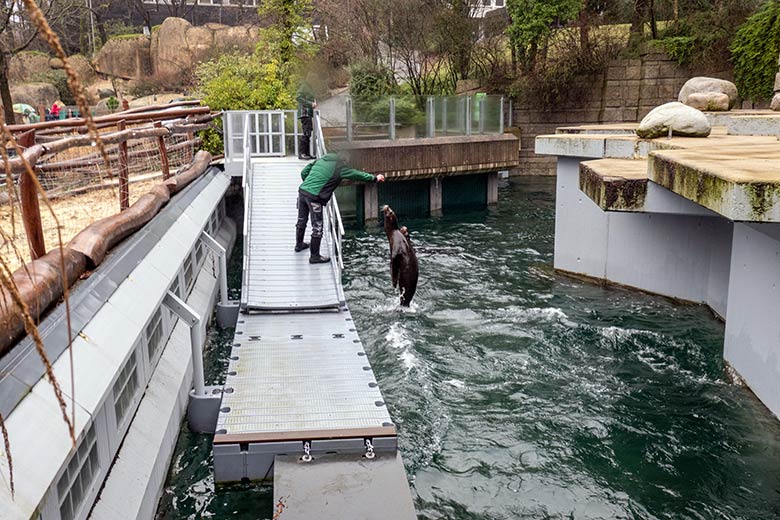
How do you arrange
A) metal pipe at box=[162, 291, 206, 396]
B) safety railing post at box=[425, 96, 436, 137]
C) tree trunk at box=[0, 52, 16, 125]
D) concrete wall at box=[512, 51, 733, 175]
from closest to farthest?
1. metal pipe at box=[162, 291, 206, 396]
2. tree trunk at box=[0, 52, 16, 125]
3. safety railing post at box=[425, 96, 436, 137]
4. concrete wall at box=[512, 51, 733, 175]

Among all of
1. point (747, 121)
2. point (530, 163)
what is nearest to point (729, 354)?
point (747, 121)

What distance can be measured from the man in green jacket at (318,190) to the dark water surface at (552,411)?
1425 millimetres

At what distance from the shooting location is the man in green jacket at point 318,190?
444 inches

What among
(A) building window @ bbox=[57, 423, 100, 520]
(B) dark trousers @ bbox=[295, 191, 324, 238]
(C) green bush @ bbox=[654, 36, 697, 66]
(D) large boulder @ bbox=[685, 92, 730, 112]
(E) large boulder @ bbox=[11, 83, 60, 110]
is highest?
(C) green bush @ bbox=[654, 36, 697, 66]

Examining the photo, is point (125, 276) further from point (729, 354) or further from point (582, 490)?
point (729, 354)

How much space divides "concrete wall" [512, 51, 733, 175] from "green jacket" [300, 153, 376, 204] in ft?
62.8

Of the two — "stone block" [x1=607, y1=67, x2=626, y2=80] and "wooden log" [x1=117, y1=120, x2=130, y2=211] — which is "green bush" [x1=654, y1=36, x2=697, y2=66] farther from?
"wooden log" [x1=117, y1=120, x2=130, y2=211]

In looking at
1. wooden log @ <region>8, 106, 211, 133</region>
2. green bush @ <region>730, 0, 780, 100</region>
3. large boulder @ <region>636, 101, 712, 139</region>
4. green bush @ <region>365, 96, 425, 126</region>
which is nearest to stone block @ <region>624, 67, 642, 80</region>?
green bush @ <region>730, 0, 780, 100</region>

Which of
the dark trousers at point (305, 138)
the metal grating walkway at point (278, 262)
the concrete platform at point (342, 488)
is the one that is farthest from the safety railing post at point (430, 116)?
the concrete platform at point (342, 488)

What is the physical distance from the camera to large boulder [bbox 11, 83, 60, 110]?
3481cm

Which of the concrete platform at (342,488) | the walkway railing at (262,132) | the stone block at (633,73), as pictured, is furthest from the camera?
the stone block at (633,73)

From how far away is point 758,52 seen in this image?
2438 centimetres

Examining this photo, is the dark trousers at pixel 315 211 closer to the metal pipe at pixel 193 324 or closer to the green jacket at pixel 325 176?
the green jacket at pixel 325 176

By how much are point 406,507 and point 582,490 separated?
6.65 ft
